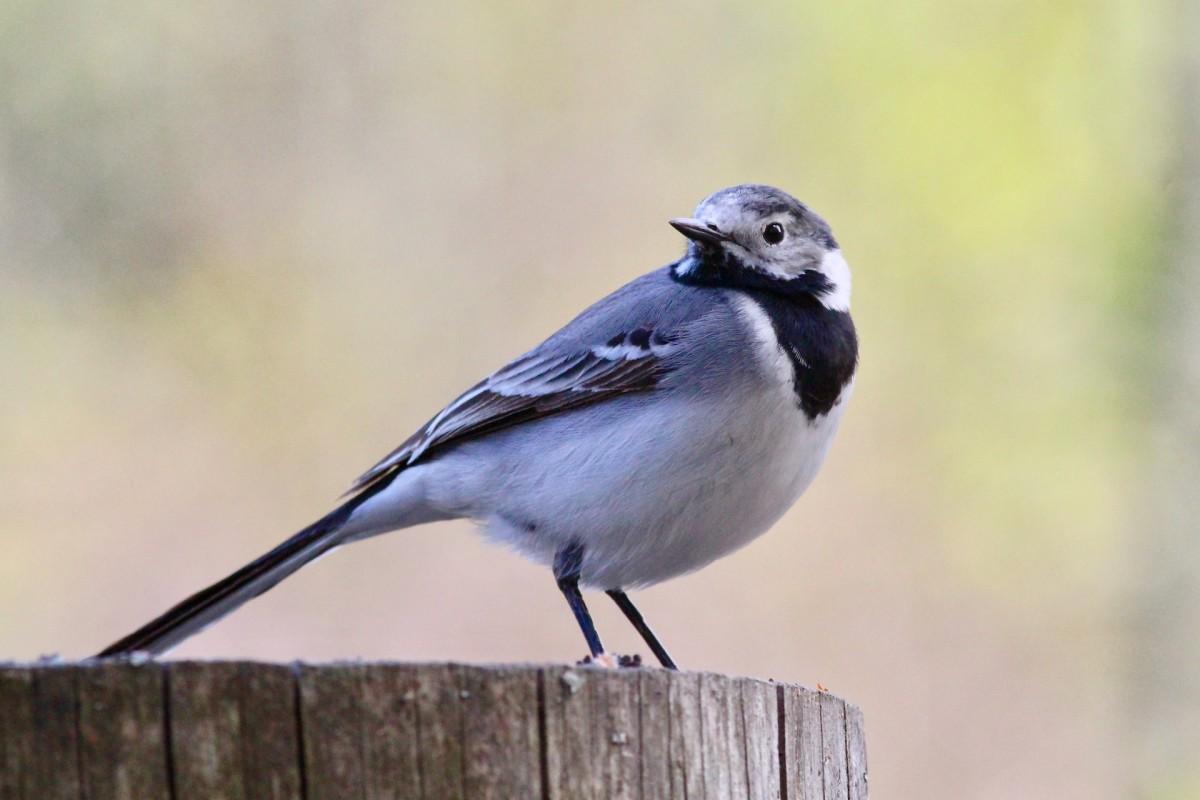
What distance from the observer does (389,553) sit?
8758 mm

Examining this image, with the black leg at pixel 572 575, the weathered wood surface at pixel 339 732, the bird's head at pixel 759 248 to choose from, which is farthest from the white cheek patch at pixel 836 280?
the weathered wood surface at pixel 339 732

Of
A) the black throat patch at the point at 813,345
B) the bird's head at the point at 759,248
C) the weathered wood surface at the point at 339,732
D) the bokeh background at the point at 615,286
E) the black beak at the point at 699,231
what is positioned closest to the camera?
the weathered wood surface at the point at 339,732

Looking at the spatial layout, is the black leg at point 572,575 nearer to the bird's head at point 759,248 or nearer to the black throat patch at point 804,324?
the black throat patch at point 804,324

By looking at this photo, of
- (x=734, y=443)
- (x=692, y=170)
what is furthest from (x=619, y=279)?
(x=734, y=443)

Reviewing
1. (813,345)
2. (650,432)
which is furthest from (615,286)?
(650,432)

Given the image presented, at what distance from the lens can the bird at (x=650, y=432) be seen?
15.7ft

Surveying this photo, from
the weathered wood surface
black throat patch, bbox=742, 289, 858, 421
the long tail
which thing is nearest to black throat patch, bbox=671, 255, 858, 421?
black throat patch, bbox=742, 289, 858, 421

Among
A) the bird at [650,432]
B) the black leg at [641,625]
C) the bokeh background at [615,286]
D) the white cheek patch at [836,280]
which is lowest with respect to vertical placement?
the black leg at [641,625]

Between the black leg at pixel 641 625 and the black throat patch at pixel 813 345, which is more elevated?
the black throat patch at pixel 813 345

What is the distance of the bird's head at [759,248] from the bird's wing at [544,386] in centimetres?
44

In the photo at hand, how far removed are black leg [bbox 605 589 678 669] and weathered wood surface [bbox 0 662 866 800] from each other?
2476 millimetres

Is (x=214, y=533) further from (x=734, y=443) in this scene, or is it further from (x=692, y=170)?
(x=734, y=443)

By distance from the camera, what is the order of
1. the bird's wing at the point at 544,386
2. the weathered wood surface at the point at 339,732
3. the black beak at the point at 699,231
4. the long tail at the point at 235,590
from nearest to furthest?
1. the weathered wood surface at the point at 339,732
2. the long tail at the point at 235,590
3. the bird's wing at the point at 544,386
4. the black beak at the point at 699,231

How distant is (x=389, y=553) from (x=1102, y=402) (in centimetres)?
488
